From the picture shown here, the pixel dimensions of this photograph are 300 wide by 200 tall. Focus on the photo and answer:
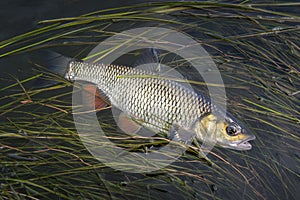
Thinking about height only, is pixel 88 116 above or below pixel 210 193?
above

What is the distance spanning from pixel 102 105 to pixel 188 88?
0.79 metres

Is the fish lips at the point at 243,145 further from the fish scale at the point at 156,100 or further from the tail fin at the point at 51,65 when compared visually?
the tail fin at the point at 51,65

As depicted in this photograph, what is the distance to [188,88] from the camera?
3826 millimetres

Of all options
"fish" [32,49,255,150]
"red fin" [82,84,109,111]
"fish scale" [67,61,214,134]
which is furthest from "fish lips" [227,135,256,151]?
"red fin" [82,84,109,111]

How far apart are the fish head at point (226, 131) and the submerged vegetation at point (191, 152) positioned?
14 cm

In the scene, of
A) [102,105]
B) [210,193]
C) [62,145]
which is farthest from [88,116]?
[210,193]

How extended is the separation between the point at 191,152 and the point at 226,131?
31 centimetres

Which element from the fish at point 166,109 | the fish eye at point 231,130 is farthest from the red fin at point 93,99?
the fish eye at point 231,130

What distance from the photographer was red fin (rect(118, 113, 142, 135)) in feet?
12.8

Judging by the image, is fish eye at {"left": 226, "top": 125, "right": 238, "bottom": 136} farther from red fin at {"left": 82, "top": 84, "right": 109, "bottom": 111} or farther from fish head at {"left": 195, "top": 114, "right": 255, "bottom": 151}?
red fin at {"left": 82, "top": 84, "right": 109, "bottom": 111}

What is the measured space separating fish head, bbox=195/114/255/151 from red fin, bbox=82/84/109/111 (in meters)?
0.87

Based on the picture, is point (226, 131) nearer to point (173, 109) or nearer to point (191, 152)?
point (191, 152)

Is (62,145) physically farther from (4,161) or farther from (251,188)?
(251,188)

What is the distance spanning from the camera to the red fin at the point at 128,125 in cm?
390
